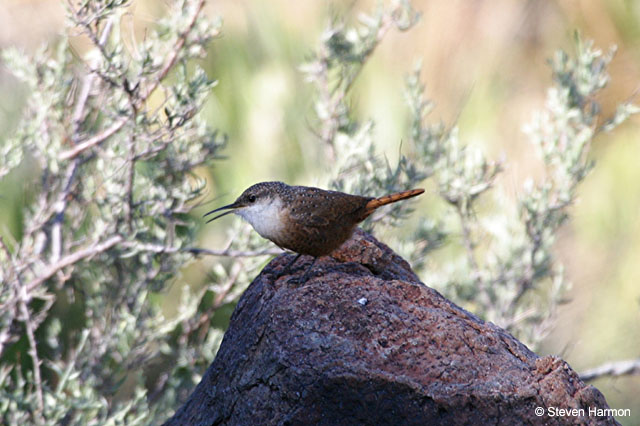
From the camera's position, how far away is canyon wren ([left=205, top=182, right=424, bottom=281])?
10.9 ft

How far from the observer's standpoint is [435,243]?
5270 mm

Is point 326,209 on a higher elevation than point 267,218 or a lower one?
higher

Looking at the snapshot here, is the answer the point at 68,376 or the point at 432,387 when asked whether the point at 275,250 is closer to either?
the point at 68,376

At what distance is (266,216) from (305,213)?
0.20 meters

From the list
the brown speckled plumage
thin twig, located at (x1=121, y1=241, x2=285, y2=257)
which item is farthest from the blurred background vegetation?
the brown speckled plumage

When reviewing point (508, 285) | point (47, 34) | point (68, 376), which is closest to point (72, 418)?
point (68, 376)

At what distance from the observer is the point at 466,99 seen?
6.52m

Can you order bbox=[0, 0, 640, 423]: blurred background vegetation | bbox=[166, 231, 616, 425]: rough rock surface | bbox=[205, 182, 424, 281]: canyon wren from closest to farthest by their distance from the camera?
bbox=[166, 231, 616, 425]: rough rock surface < bbox=[205, 182, 424, 281]: canyon wren < bbox=[0, 0, 640, 423]: blurred background vegetation

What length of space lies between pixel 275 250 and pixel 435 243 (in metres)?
1.32

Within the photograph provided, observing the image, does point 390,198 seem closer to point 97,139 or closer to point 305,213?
point 305,213

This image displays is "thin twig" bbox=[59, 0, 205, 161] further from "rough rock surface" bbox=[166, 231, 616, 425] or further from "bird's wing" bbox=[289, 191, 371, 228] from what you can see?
"rough rock surface" bbox=[166, 231, 616, 425]

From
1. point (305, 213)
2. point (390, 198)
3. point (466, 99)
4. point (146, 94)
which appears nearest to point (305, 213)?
point (305, 213)

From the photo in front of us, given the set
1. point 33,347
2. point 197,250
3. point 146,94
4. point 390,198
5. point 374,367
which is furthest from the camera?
point 197,250

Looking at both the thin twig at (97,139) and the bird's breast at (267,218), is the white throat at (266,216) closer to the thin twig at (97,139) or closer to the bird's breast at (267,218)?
the bird's breast at (267,218)
